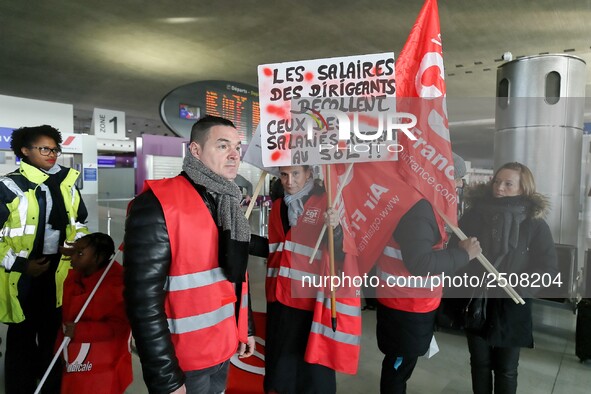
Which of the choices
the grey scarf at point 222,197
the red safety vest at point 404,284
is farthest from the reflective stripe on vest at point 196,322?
the red safety vest at point 404,284

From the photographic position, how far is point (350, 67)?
185 cm

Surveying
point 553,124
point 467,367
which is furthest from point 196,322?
point 553,124

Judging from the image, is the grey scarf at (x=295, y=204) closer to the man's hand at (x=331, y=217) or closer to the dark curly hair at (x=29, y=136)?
the man's hand at (x=331, y=217)

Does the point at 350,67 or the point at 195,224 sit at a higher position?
the point at 350,67

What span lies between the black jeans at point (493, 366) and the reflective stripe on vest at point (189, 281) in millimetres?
1443

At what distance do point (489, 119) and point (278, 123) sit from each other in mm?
1134

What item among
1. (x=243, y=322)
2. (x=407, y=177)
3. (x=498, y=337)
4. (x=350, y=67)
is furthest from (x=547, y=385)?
(x=350, y=67)

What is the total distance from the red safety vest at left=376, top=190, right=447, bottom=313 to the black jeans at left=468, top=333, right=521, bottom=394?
406mm

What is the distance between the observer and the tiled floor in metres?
2.61

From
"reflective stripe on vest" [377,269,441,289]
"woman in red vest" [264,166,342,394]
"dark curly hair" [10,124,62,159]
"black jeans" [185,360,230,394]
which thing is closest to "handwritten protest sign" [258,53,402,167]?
"woman in red vest" [264,166,342,394]

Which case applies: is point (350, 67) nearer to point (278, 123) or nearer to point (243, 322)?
point (278, 123)

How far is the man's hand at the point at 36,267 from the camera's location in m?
2.07

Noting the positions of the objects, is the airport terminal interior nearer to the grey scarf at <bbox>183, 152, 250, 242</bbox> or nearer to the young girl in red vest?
the grey scarf at <bbox>183, 152, 250, 242</bbox>

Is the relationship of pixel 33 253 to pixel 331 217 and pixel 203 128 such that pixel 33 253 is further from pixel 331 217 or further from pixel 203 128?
pixel 331 217
